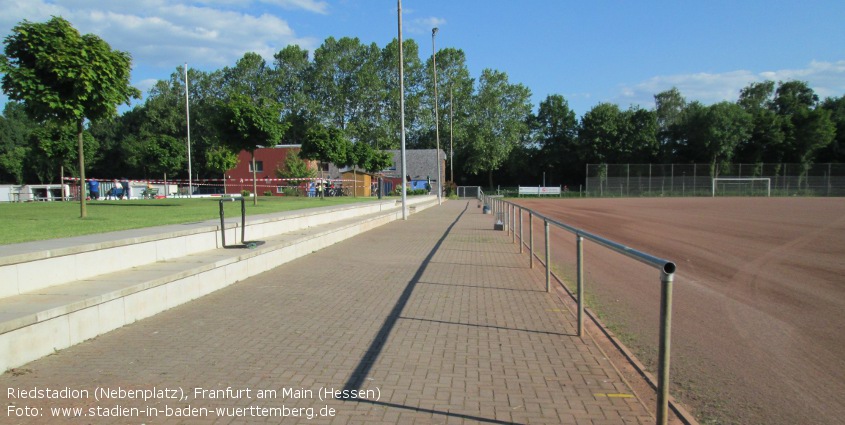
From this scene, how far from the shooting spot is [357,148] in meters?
46.9

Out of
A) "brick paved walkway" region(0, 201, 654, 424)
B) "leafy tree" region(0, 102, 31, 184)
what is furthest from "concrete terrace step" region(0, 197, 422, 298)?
"leafy tree" region(0, 102, 31, 184)

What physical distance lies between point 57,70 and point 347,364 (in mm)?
8949

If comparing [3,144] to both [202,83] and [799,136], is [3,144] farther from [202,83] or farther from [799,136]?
[799,136]

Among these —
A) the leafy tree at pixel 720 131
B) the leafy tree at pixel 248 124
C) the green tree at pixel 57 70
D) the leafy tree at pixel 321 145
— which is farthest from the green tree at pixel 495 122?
the green tree at pixel 57 70

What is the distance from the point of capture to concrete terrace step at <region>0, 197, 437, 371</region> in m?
4.50

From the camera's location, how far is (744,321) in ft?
21.5

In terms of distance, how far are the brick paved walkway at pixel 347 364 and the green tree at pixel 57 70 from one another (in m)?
5.52

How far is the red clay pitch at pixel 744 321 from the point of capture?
4.16 metres

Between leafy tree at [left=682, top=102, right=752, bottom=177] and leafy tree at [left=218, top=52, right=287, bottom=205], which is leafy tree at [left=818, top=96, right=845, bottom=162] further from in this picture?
leafy tree at [left=218, top=52, right=287, bottom=205]

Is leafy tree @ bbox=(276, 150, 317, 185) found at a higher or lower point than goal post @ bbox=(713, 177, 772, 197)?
higher

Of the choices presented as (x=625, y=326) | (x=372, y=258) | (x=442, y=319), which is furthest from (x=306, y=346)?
(x=372, y=258)

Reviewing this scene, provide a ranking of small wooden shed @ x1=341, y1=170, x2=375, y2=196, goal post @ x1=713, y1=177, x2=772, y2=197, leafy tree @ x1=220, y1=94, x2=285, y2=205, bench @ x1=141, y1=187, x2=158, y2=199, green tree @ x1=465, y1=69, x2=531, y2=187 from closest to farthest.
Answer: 1. leafy tree @ x1=220, y1=94, x2=285, y2=205
2. bench @ x1=141, y1=187, x2=158, y2=199
3. small wooden shed @ x1=341, y1=170, x2=375, y2=196
4. goal post @ x1=713, y1=177, x2=772, y2=197
5. green tree @ x1=465, y1=69, x2=531, y2=187

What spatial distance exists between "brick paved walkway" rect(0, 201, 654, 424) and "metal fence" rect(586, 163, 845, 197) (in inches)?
2540

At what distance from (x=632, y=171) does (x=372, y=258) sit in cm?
6352
